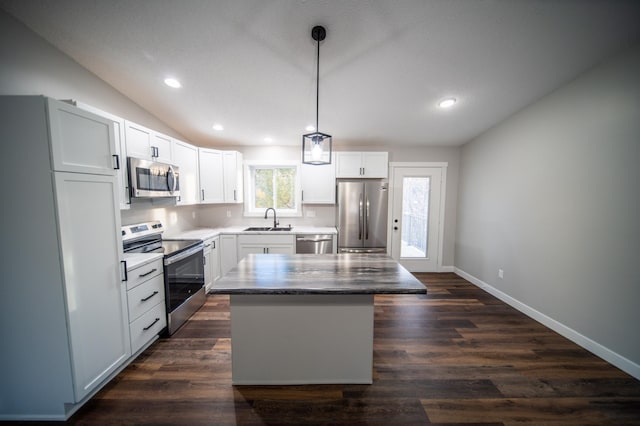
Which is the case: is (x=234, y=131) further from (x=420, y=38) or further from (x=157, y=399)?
(x=157, y=399)

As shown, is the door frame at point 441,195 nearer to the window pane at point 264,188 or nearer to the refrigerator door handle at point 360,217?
the refrigerator door handle at point 360,217

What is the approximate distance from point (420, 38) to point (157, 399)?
358cm

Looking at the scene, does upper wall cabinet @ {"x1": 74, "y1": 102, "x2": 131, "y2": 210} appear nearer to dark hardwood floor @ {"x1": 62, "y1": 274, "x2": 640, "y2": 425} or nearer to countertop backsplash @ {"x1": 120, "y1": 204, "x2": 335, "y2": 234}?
dark hardwood floor @ {"x1": 62, "y1": 274, "x2": 640, "y2": 425}

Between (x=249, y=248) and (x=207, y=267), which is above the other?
(x=249, y=248)

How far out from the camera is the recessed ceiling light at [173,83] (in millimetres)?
2317

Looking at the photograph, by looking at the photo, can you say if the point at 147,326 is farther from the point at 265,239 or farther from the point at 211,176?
the point at 211,176

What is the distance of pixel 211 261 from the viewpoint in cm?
328

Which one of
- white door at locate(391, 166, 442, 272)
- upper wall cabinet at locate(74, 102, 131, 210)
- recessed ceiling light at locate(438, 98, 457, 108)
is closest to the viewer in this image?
upper wall cabinet at locate(74, 102, 131, 210)

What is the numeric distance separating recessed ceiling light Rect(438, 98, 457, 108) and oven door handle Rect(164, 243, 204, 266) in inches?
144

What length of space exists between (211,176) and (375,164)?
2.83 meters

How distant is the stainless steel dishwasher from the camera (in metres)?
3.65

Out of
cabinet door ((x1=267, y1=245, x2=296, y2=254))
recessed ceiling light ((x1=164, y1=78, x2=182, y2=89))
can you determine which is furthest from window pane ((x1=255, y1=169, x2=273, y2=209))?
recessed ceiling light ((x1=164, y1=78, x2=182, y2=89))

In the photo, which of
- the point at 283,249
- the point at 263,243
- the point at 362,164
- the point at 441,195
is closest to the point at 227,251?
the point at 263,243

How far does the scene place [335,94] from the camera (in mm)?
2611
